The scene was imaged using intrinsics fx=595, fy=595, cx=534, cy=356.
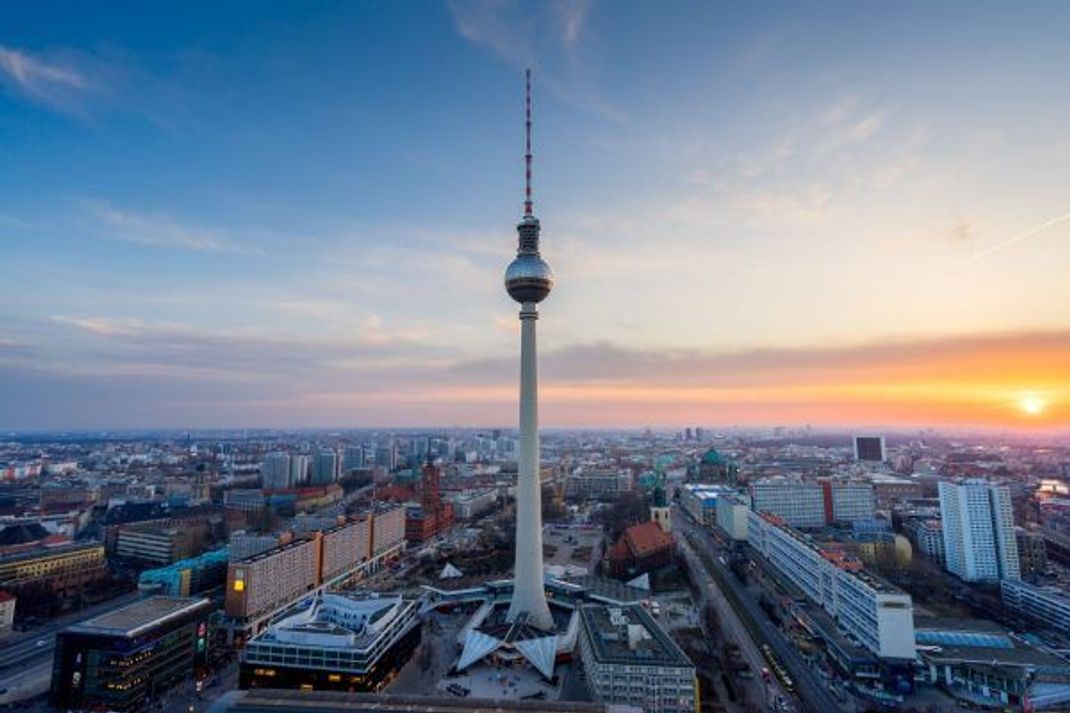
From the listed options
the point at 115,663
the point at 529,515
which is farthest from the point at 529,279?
the point at 115,663

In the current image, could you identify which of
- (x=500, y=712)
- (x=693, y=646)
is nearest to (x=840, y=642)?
(x=693, y=646)

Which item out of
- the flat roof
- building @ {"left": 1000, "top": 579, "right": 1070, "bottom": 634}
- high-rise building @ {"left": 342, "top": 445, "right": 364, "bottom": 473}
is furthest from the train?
high-rise building @ {"left": 342, "top": 445, "right": 364, "bottom": 473}

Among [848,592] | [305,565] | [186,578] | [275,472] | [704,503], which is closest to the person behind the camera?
[848,592]

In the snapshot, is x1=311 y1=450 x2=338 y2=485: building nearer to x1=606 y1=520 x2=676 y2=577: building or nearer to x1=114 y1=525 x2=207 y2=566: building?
x1=114 y1=525 x2=207 y2=566: building

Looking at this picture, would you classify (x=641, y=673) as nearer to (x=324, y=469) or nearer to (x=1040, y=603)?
(x=1040, y=603)

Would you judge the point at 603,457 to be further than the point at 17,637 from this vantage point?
Yes

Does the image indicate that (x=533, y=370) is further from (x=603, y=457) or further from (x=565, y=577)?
(x=603, y=457)
